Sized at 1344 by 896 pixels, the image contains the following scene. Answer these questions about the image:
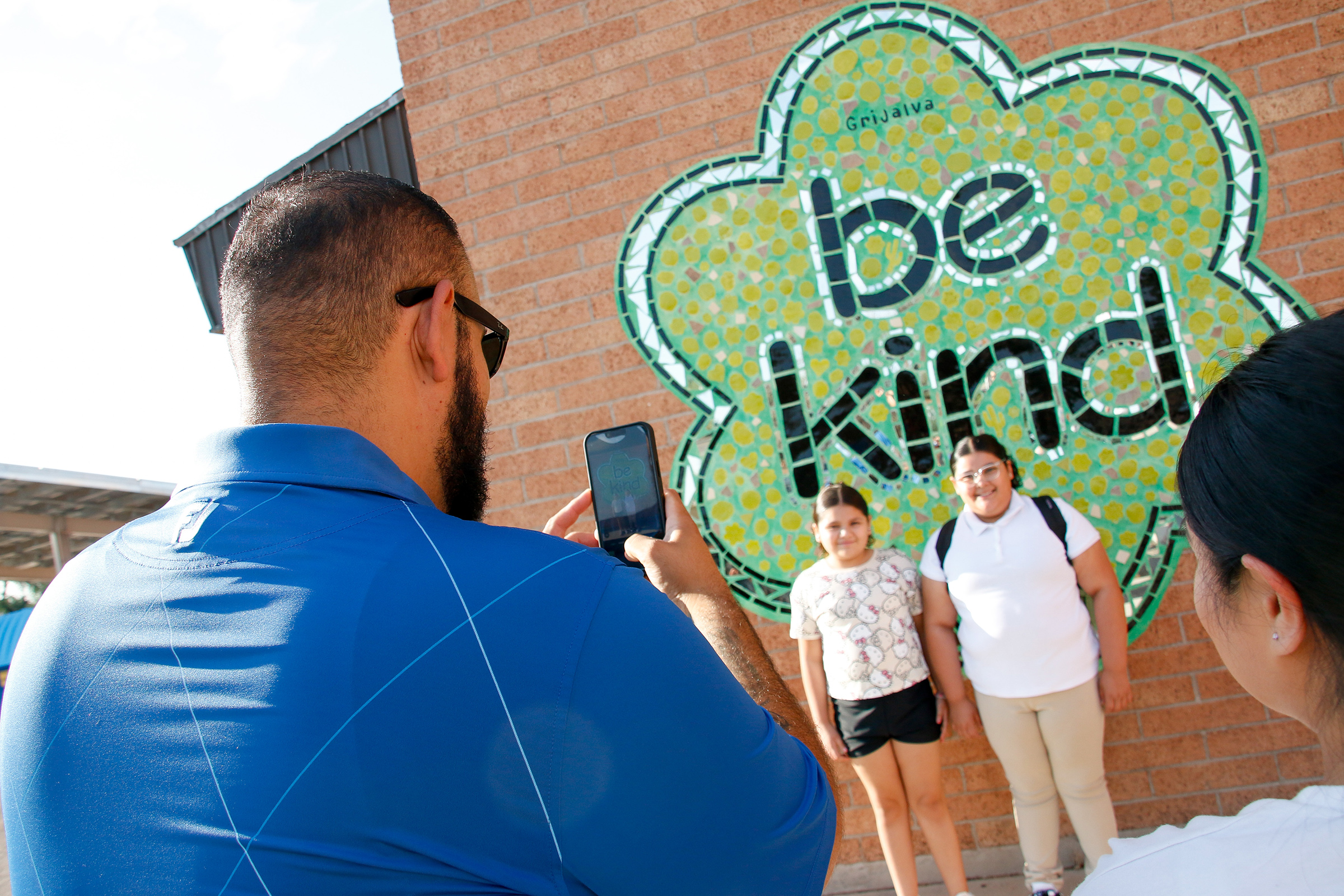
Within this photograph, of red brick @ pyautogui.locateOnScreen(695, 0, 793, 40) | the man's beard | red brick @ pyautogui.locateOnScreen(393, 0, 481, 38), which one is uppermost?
red brick @ pyautogui.locateOnScreen(393, 0, 481, 38)

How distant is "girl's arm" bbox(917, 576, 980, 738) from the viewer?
348 cm

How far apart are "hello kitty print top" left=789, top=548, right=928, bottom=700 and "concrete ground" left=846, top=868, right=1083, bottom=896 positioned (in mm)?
871

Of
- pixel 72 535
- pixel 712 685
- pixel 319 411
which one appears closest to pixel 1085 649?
pixel 712 685

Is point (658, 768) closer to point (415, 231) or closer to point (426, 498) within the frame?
point (426, 498)

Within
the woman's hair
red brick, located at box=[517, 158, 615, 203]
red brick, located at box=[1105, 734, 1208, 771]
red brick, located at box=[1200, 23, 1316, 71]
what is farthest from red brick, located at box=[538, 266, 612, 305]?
red brick, located at box=[1105, 734, 1208, 771]

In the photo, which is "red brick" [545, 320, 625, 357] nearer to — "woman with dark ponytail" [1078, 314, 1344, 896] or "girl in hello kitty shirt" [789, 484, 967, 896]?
"girl in hello kitty shirt" [789, 484, 967, 896]

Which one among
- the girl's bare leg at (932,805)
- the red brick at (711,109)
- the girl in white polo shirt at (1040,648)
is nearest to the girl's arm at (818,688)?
the girl's bare leg at (932,805)

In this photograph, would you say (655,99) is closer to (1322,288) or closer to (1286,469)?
(1322,288)

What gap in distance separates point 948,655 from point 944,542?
0.46m

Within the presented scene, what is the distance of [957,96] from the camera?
3.77 metres

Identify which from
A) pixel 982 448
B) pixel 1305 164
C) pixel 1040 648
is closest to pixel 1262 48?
pixel 1305 164

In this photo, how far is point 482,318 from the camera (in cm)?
122

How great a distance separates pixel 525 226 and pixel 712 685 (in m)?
3.66

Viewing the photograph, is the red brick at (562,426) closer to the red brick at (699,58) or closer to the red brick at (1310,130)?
the red brick at (699,58)
